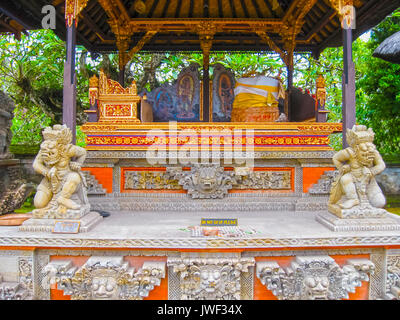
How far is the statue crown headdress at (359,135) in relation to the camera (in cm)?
365

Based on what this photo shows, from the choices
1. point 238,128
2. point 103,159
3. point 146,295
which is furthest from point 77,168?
point 238,128

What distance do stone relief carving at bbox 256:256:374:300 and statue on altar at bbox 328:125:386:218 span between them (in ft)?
2.34

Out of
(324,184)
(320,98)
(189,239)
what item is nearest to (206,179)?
(189,239)

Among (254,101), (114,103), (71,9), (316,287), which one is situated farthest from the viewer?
(254,101)

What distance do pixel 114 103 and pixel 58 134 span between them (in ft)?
6.02

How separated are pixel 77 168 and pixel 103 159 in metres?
1.24

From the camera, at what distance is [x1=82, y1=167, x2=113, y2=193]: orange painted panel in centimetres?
507

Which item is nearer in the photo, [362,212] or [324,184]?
[362,212]

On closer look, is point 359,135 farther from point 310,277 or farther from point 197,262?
point 197,262

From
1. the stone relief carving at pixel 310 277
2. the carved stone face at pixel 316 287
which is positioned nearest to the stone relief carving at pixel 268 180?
the stone relief carving at pixel 310 277

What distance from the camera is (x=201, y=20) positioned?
699 cm

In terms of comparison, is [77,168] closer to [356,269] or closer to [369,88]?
[356,269]

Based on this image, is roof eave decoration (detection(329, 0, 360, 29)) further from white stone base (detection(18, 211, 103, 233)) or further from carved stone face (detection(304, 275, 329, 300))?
white stone base (detection(18, 211, 103, 233))

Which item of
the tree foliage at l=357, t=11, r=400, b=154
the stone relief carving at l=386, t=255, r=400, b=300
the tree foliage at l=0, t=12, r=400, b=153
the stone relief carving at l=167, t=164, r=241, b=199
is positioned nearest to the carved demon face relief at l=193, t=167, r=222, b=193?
the stone relief carving at l=167, t=164, r=241, b=199
